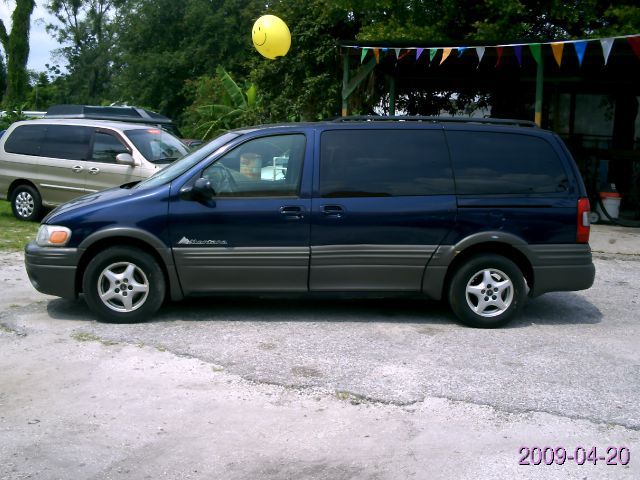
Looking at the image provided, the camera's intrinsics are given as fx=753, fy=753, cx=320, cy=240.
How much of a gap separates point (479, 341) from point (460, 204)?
1.21 meters

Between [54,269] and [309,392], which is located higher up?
[54,269]

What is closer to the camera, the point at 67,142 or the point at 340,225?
the point at 340,225

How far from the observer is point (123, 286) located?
658 centimetres

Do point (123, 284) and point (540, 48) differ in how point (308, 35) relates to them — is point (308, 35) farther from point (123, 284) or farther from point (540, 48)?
point (123, 284)

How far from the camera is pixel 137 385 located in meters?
5.20

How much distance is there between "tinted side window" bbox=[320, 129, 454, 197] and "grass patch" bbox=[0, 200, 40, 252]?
5480 millimetres

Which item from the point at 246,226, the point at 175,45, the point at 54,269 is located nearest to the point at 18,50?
the point at 175,45

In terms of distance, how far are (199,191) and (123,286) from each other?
3.53 ft

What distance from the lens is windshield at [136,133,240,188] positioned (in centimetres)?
670

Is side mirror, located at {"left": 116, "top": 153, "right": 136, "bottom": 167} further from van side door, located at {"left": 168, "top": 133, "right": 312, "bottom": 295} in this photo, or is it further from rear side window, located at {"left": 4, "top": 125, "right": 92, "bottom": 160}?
van side door, located at {"left": 168, "top": 133, "right": 312, "bottom": 295}

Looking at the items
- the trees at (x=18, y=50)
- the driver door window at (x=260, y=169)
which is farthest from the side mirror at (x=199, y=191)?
the trees at (x=18, y=50)

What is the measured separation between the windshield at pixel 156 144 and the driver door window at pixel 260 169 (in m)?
5.38

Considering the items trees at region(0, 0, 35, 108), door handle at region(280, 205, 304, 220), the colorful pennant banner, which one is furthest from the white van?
trees at region(0, 0, 35, 108)

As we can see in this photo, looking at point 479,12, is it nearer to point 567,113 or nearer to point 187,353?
point 567,113
